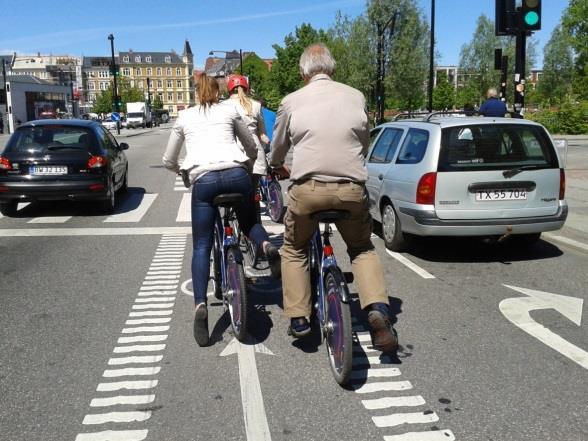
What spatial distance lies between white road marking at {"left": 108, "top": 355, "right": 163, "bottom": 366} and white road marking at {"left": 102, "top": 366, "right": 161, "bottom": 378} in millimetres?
115

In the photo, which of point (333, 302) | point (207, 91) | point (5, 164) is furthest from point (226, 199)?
point (5, 164)

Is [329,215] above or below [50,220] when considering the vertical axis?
above

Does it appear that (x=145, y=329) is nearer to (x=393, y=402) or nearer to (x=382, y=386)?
(x=382, y=386)

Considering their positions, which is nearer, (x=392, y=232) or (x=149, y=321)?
(x=149, y=321)

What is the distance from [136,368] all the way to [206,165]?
143 centimetres

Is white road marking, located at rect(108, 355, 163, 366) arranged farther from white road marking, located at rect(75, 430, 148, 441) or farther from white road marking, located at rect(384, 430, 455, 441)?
white road marking, located at rect(384, 430, 455, 441)

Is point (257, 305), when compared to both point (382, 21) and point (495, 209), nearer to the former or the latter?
point (495, 209)

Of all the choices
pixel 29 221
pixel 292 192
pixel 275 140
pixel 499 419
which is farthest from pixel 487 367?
pixel 29 221

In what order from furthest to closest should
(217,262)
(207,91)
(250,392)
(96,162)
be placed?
(96,162), (217,262), (207,91), (250,392)

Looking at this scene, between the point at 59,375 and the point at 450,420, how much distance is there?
232 cm

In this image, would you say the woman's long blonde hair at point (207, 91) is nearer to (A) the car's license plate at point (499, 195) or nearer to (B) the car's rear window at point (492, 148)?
(B) the car's rear window at point (492, 148)

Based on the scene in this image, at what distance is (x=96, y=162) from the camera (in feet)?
33.5

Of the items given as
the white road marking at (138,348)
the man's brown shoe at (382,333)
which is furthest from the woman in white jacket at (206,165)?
the man's brown shoe at (382,333)

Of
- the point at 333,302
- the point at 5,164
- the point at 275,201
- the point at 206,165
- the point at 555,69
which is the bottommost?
the point at 275,201
